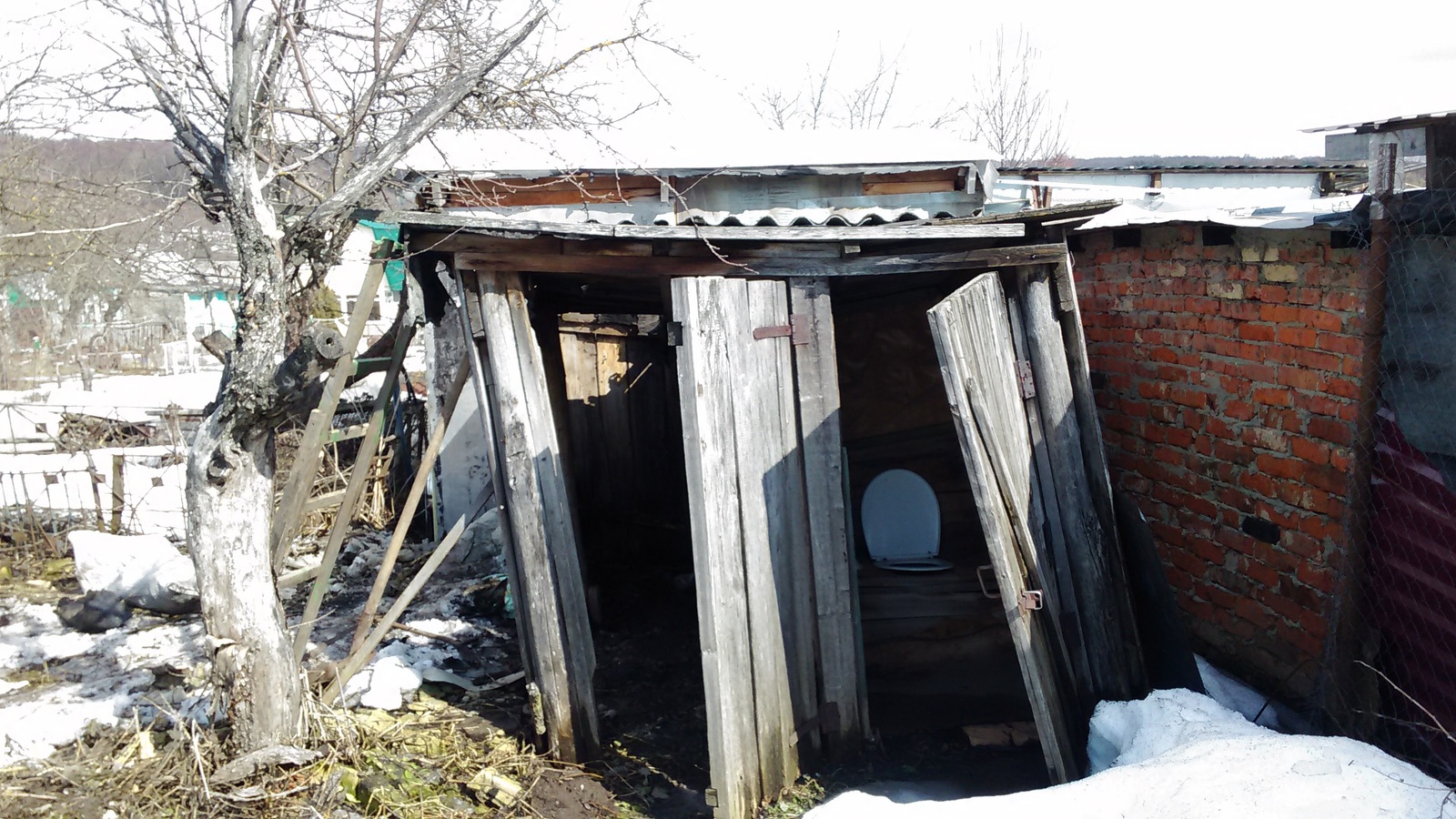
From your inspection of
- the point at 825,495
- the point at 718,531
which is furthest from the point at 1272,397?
→ the point at 718,531

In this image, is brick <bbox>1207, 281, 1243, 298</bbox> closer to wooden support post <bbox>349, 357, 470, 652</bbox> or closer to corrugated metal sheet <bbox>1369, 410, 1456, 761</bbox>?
corrugated metal sheet <bbox>1369, 410, 1456, 761</bbox>

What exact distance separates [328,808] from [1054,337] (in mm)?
3912

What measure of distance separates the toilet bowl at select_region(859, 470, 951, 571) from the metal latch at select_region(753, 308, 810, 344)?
1.64m

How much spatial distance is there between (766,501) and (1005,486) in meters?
1.11

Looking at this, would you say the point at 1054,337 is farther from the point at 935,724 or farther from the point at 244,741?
the point at 244,741

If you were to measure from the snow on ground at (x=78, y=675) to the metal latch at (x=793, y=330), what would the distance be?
11.1 feet

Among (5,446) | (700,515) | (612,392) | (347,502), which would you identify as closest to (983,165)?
(612,392)

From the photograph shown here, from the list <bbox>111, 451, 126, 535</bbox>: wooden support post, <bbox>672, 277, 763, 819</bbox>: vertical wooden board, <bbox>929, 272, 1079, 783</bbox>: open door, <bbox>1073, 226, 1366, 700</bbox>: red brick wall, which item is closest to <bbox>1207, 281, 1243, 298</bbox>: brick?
<bbox>1073, 226, 1366, 700</bbox>: red brick wall

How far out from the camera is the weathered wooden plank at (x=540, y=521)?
462cm

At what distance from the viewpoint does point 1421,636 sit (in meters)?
3.44

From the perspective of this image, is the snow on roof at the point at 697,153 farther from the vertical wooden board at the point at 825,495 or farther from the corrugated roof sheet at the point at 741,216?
the vertical wooden board at the point at 825,495

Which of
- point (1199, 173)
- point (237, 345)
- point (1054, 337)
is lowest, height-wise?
point (1054, 337)

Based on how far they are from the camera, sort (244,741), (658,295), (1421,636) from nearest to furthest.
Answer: (1421,636) < (244,741) < (658,295)

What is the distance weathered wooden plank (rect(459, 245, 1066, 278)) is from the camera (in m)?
4.21
